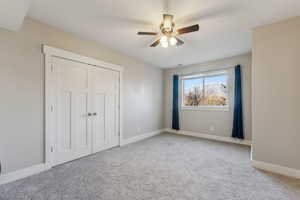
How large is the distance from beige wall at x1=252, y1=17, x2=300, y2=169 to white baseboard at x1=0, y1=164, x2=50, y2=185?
12.2 feet

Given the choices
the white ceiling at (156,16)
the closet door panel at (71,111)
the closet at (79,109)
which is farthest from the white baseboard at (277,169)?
the closet door panel at (71,111)

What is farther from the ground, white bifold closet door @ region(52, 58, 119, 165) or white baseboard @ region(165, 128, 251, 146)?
white bifold closet door @ region(52, 58, 119, 165)

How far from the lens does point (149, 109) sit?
4.89 metres

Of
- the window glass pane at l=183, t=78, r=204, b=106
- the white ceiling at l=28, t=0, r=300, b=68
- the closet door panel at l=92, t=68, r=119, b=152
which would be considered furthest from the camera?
the window glass pane at l=183, t=78, r=204, b=106

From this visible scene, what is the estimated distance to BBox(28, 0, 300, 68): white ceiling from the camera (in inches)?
78.0

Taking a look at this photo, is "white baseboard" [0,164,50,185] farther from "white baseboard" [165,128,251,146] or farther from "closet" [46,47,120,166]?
"white baseboard" [165,128,251,146]

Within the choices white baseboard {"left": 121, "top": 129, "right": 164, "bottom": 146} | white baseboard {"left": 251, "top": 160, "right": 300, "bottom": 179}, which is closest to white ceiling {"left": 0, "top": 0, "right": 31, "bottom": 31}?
white baseboard {"left": 121, "top": 129, "right": 164, "bottom": 146}

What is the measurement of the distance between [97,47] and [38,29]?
43.7 inches

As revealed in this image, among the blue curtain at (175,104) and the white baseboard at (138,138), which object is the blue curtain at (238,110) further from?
the white baseboard at (138,138)

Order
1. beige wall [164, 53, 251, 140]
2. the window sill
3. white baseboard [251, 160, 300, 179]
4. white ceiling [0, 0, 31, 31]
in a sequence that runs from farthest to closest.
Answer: the window sill
beige wall [164, 53, 251, 140]
white baseboard [251, 160, 300, 179]
white ceiling [0, 0, 31, 31]

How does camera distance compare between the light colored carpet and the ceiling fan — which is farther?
the ceiling fan

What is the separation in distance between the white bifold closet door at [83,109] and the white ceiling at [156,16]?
29.1 inches

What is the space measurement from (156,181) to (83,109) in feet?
6.70

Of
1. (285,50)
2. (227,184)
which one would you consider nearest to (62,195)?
(227,184)
